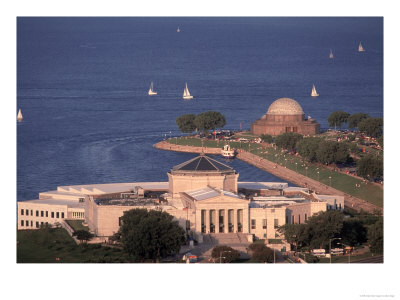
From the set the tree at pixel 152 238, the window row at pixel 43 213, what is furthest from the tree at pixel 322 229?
the window row at pixel 43 213

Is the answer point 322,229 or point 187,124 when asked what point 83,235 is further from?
point 187,124

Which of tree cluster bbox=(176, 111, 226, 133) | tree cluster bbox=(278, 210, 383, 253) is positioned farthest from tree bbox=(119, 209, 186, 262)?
tree cluster bbox=(176, 111, 226, 133)

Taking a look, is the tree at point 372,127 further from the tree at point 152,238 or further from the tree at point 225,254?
the tree at point 225,254

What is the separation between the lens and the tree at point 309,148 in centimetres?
9894

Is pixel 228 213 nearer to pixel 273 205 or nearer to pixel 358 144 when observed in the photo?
pixel 273 205

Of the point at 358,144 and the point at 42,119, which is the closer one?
the point at 358,144

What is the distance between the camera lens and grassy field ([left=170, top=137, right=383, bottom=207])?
8212 centimetres

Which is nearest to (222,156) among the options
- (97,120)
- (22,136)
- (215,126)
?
(215,126)

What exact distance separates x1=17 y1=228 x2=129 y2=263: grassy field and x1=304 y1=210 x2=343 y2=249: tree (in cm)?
1013

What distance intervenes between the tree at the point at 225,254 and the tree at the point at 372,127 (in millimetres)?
60650

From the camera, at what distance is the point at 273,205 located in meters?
66.0

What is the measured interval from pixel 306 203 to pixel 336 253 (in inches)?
276

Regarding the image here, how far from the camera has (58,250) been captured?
61469 mm
